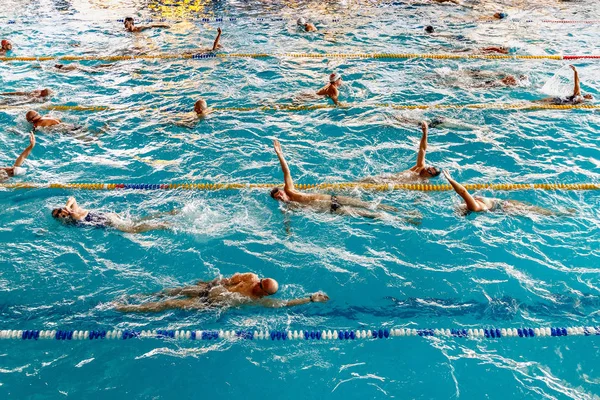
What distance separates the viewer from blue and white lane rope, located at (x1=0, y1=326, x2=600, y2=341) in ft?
13.1

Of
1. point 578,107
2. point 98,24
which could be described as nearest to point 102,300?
point 578,107

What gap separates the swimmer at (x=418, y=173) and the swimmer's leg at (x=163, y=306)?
8.55ft

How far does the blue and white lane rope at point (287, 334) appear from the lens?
4000 millimetres

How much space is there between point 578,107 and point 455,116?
1917mm

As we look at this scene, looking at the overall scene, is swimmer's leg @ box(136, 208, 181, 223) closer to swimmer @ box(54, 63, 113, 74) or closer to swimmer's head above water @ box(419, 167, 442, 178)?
swimmer's head above water @ box(419, 167, 442, 178)

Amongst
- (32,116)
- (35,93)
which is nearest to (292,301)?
(32,116)

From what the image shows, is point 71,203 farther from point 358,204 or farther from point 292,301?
point 358,204

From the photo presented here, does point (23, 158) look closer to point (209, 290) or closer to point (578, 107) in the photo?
point (209, 290)

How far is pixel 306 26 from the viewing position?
11.8 meters

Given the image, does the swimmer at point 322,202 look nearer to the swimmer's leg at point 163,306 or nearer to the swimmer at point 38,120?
the swimmer's leg at point 163,306

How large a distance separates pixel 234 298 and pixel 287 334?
0.58 metres

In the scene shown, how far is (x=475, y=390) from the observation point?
3.60m

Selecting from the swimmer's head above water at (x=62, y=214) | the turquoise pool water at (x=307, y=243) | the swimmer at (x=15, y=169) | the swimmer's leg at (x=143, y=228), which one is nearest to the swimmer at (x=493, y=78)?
the turquoise pool water at (x=307, y=243)

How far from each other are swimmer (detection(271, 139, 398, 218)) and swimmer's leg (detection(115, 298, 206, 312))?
165 cm
